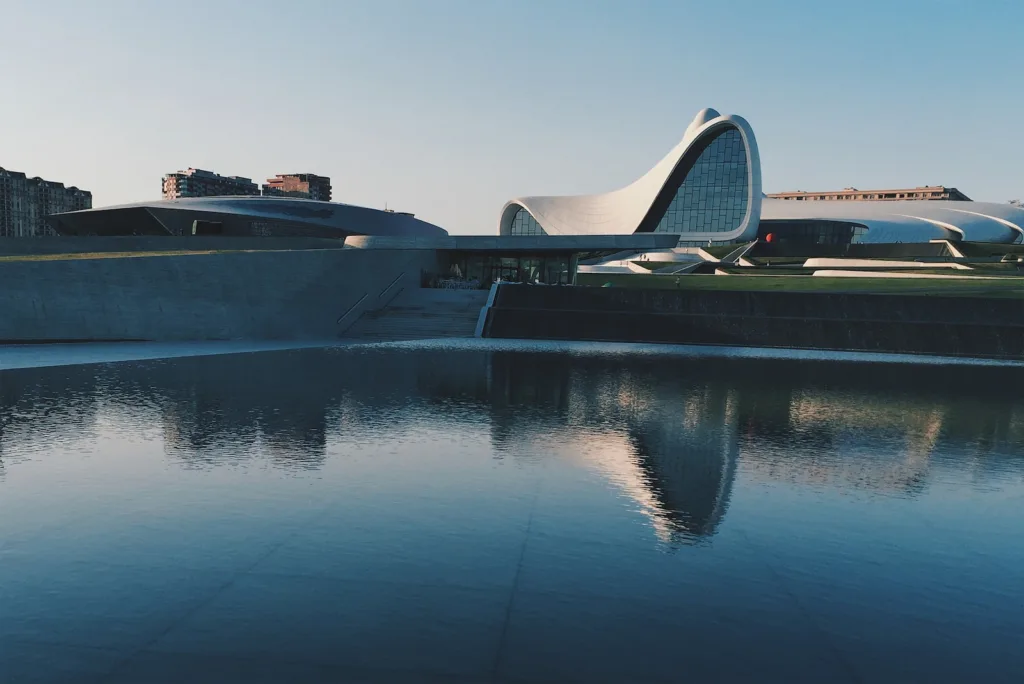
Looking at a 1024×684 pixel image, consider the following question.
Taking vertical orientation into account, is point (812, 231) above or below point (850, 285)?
above

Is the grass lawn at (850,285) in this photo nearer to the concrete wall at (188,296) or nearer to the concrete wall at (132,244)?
the concrete wall at (188,296)

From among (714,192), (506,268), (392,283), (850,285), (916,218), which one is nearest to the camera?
(392,283)

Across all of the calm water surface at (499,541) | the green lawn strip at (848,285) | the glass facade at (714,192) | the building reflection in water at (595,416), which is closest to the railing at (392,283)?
the green lawn strip at (848,285)

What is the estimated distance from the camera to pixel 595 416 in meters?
12.4

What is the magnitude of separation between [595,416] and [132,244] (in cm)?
2571

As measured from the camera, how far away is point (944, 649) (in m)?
4.59

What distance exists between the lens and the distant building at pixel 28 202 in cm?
11002

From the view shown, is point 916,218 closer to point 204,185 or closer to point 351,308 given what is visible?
point 351,308

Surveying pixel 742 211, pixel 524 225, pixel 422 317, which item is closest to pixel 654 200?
pixel 742 211

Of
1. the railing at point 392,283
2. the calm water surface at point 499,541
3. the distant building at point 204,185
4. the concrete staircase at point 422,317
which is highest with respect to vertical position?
the distant building at point 204,185

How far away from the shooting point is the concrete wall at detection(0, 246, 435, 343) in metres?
22.6

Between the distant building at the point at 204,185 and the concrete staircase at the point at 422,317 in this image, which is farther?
the distant building at the point at 204,185

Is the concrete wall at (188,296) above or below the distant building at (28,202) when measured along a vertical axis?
below

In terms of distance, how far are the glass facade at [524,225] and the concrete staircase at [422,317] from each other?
73890 mm
